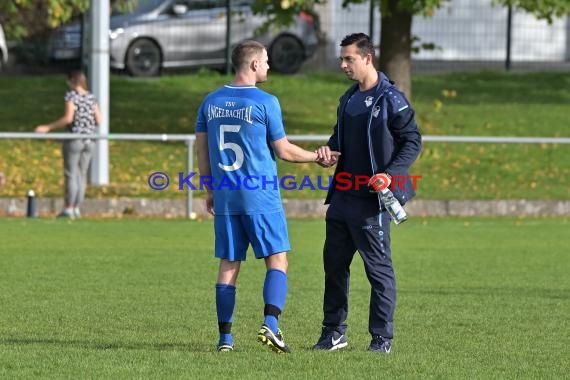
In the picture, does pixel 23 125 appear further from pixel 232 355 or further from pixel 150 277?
pixel 232 355

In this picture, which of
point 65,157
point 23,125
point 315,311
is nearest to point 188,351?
point 315,311

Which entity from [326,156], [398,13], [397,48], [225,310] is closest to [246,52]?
[326,156]

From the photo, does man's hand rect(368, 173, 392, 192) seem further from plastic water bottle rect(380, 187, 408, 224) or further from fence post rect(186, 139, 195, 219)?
fence post rect(186, 139, 195, 219)

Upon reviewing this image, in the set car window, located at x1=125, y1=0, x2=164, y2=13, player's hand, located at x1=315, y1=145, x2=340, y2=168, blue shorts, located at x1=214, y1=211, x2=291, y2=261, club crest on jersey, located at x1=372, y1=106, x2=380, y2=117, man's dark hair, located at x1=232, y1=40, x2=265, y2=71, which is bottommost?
blue shorts, located at x1=214, y1=211, x2=291, y2=261

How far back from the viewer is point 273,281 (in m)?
8.95

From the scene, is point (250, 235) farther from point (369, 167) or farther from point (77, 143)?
point (77, 143)

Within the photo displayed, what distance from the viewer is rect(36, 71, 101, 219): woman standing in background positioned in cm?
2014

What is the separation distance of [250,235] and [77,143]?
11887 mm

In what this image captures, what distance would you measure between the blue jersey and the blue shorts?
2.0 inches

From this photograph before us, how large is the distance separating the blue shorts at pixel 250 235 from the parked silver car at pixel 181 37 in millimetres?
21706

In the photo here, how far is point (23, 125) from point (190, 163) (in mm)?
5850

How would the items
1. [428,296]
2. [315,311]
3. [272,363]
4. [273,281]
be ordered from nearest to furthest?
[272,363], [273,281], [315,311], [428,296]

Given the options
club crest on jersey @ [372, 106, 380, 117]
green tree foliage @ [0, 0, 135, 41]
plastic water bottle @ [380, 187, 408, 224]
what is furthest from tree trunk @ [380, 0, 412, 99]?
plastic water bottle @ [380, 187, 408, 224]
